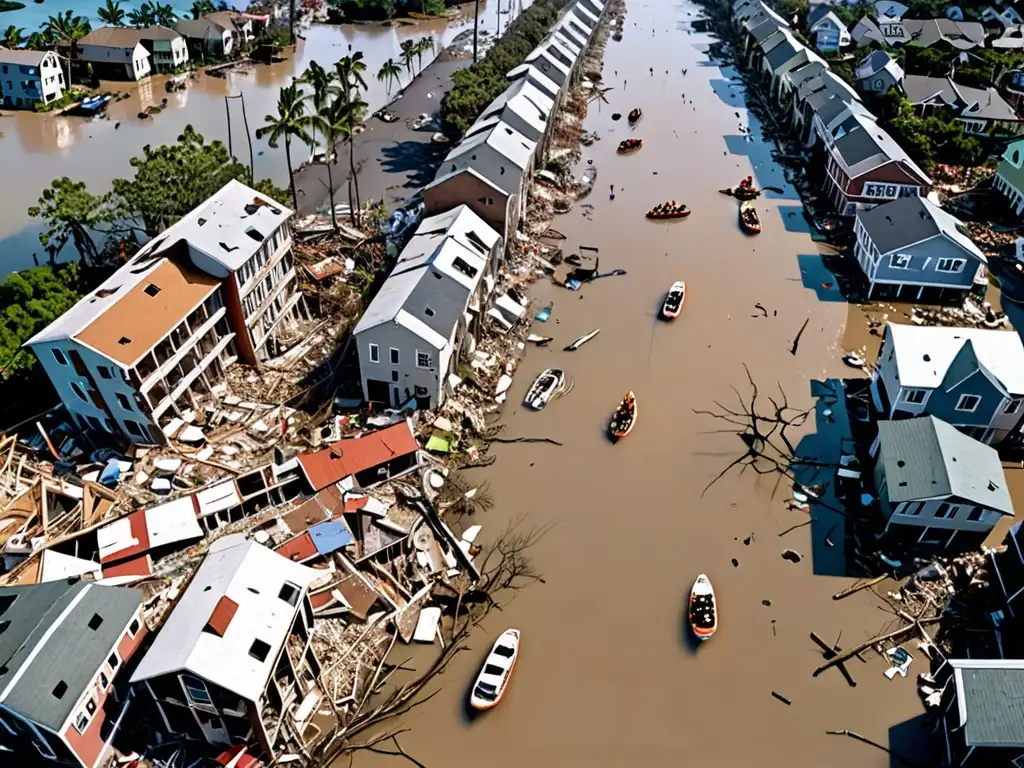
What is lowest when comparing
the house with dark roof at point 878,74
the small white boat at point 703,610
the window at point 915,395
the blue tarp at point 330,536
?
the small white boat at point 703,610

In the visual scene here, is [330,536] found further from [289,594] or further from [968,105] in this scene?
[968,105]

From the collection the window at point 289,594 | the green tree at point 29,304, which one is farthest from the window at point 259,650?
the green tree at point 29,304

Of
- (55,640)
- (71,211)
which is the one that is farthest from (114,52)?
(55,640)

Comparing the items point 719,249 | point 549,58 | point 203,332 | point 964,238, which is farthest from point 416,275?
point 549,58

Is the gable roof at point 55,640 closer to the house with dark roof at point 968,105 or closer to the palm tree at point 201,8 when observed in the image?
the house with dark roof at point 968,105

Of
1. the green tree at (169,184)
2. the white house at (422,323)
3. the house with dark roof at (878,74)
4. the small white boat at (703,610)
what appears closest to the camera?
the small white boat at (703,610)
